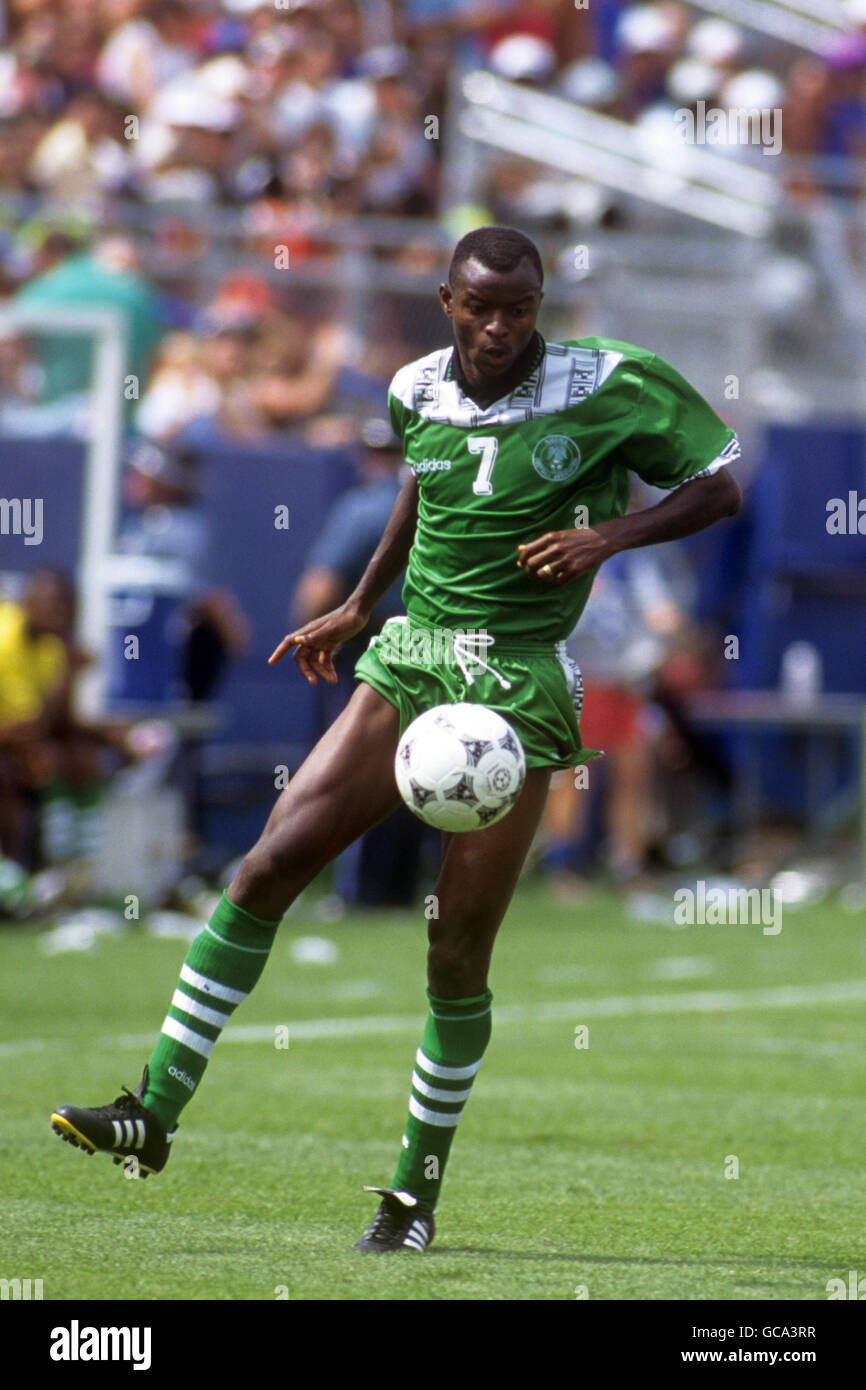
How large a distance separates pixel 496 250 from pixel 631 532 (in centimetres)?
73

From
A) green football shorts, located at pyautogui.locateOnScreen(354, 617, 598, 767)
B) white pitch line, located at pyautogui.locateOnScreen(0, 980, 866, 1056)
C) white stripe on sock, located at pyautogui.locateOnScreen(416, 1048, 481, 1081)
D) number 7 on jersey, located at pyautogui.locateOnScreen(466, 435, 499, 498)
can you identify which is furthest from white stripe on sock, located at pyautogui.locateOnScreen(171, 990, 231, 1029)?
white pitch line, located at pyautogui.locateOnScreen(0, 980, 866, 1056)

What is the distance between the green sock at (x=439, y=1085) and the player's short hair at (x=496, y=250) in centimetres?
179

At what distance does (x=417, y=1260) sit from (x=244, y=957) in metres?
0.83

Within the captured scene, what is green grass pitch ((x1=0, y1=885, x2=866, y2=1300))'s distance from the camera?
5.40 m

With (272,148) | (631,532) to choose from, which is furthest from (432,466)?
(272,148)

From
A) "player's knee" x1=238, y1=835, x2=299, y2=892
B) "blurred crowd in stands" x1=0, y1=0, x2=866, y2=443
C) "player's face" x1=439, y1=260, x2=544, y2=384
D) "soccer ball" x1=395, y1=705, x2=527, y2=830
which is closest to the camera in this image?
"soccer ball" x1=395, y1=705, x2=527, y2=830

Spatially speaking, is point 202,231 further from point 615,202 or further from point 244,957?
point 244,957

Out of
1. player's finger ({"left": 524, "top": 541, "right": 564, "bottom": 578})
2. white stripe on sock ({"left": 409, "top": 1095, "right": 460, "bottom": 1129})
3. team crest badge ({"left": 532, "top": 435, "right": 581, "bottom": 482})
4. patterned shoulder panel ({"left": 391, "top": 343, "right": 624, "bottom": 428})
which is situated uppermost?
patterned shoulder panel ({"left": 391, "top": 343, "right": 624, "bottom": 428})

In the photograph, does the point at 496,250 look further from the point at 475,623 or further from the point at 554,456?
the point at 475,623

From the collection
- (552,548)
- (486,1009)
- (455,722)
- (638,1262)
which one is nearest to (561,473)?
(552,548)

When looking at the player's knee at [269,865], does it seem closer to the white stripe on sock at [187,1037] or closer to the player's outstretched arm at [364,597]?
the white stripe on sock at [187,1037]

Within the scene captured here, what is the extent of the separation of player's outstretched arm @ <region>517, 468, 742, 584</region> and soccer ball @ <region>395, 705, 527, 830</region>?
382 millimetres

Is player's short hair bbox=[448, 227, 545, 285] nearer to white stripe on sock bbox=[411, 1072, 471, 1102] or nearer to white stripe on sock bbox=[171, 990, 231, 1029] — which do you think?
white stripe on sock bbox=[171, 990, 231, 1029]

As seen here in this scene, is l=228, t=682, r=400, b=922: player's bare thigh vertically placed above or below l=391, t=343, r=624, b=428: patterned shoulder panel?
below
